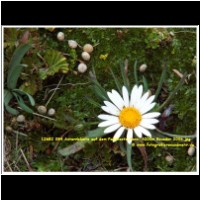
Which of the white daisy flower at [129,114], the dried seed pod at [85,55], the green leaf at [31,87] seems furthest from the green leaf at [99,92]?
the green leaf at [31,87]

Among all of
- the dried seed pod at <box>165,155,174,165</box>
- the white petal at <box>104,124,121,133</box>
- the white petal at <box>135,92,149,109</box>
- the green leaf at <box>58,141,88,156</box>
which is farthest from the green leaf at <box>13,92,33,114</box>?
Answer: the dried seed pod at <box>165,155,174,165</box>

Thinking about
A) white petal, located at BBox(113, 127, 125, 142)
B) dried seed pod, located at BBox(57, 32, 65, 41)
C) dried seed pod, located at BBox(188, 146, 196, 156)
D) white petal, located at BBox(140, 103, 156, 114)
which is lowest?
dried seed pod, located at BBox(188, 146, 196, 156)

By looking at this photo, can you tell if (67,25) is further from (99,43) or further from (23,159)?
(23,159)

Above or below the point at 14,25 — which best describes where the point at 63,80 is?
below

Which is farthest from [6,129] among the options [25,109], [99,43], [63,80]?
[99,43]

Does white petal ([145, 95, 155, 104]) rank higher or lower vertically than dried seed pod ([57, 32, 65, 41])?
Answer: lower

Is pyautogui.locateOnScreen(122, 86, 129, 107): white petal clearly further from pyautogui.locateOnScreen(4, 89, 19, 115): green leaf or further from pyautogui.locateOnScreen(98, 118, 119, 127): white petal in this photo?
pyautogui.locateOnScreen(4, 89, 19, 115): green leaf
